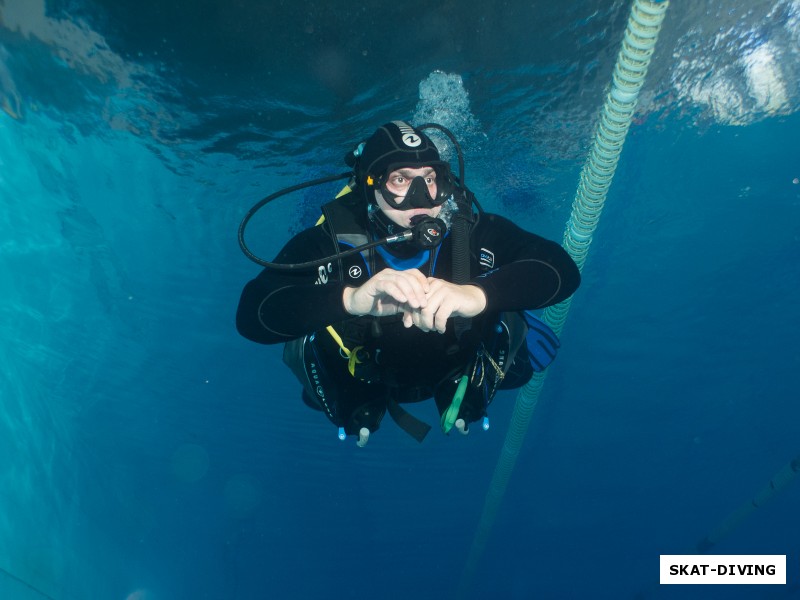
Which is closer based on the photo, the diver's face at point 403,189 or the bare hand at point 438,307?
the bare hand at point 438,307

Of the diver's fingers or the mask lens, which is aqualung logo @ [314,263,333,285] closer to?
the mask lens

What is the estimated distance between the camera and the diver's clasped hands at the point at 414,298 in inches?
93.0

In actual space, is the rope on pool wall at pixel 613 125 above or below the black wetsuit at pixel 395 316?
above

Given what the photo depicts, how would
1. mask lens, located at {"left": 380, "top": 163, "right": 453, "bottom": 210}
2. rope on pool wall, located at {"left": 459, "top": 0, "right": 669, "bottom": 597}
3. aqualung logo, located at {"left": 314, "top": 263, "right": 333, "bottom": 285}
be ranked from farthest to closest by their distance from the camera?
rope on pool wall, located at {"left": 459, "top": 0, "right": 669, "bottom": 597} < aqualung logo, located at {"left": 314, "top": 263, "right": 333, "bottom": 285} < mask lens, located at {"left": 380, "top": 163, "right": 453, "bottom": 210}

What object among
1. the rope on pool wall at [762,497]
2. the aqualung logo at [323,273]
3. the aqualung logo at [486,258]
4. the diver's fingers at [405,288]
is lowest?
the diver's fingers at [405,288]

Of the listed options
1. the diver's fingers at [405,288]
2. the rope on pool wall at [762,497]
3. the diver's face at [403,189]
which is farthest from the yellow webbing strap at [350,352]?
the rope on pool wall at [762,497]

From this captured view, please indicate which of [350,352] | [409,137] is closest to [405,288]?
[350,352]

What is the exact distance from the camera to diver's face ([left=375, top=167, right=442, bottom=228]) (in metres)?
3.39

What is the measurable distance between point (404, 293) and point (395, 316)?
4.09ft

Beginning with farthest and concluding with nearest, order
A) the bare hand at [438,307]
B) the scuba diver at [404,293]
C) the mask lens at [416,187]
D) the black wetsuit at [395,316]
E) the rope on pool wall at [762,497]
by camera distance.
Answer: the rope on pool wall at [762,497], the mask lens at [416,187], the black wetsuit at [395,316], the scuba diver at [404,293], the bare hand at [438,307]

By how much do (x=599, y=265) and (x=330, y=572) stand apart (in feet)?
83.9

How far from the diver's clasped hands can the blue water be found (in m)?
4.71

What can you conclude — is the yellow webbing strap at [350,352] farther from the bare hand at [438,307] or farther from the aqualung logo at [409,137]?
the aqualung logo at [409,137]

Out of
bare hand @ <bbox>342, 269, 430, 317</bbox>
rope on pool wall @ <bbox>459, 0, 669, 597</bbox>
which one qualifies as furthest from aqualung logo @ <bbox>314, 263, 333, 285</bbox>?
rope on pool wall @ <bbox>459, 0, 669, 597</bbox>
